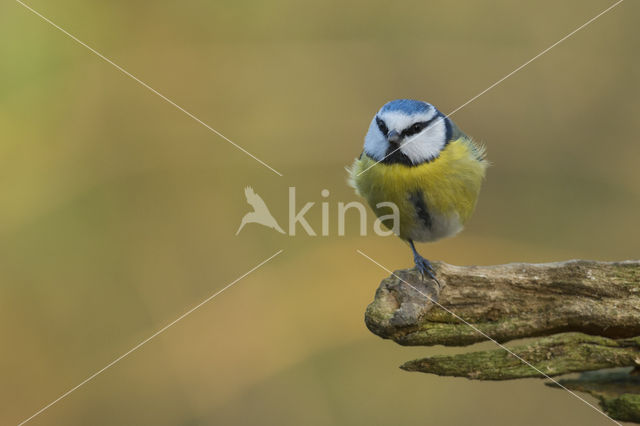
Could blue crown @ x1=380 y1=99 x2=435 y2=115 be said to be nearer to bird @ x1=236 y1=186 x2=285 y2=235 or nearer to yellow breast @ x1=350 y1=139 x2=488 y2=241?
yellow breast @ x1=350 y1=139 x2=488 y2=241

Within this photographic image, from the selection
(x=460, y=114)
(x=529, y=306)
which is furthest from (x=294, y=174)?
(x=529, y=306)

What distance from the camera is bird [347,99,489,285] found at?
221 cm

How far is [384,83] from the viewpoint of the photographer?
3436 mm

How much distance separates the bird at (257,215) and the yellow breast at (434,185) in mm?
978

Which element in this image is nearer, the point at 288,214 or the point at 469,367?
the point at 469,367

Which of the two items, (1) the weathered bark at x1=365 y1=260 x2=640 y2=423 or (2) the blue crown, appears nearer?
(1) the weathered bark at x1=365 y1=260 x2=640 y2=423

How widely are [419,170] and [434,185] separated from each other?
0.08m

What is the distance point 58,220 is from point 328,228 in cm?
138

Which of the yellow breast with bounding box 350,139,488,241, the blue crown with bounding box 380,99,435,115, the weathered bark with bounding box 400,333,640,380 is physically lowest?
the weathered bark with bounding box 400,333,640,380

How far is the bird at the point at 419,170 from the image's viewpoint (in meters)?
2.21

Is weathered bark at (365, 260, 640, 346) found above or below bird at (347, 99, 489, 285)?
below

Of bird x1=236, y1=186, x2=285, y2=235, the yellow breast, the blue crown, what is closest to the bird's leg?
the yellow breast

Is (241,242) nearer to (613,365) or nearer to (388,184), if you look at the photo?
(388,184)

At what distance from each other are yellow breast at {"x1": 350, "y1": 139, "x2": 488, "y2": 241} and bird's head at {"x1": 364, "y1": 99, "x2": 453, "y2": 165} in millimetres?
29
